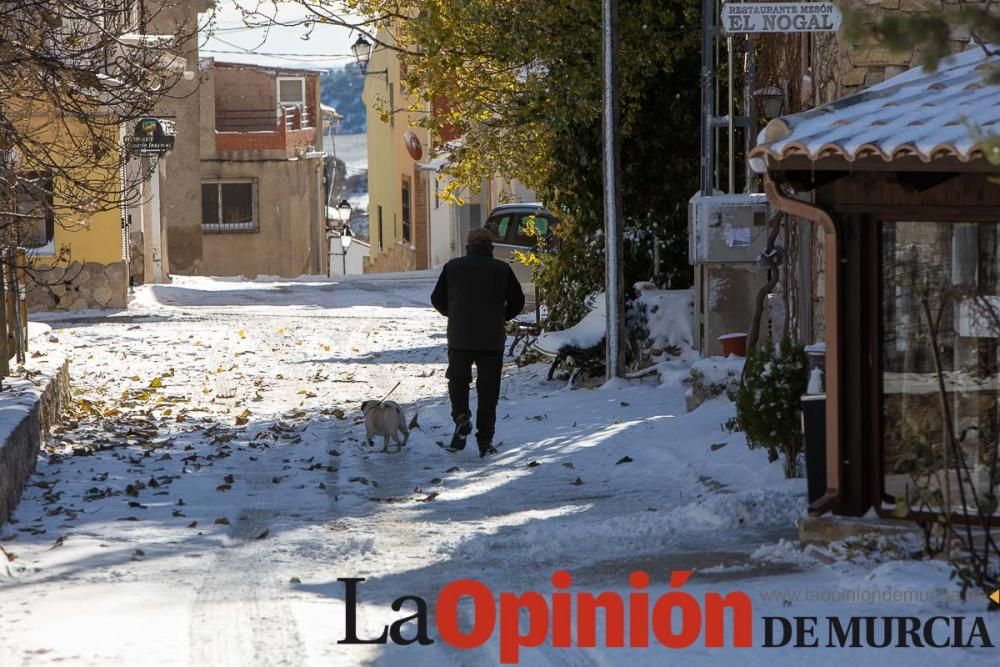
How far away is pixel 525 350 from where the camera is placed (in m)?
17.3

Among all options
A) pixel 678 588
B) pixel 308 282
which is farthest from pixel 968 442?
pixel 308 282

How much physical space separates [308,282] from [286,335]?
11781mm

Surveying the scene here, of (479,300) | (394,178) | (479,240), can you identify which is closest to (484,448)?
(479,300)

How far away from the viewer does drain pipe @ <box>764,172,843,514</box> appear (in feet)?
24.1

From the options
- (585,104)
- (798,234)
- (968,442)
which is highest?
(585,104)

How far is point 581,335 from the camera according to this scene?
15016mm

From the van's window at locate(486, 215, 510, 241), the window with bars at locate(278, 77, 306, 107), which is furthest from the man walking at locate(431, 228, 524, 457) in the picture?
the window with bars at locate(278, 77, 306, 107)

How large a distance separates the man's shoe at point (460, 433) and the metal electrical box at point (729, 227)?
317cm

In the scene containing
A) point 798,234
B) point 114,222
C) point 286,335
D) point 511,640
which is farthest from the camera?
point 114,222

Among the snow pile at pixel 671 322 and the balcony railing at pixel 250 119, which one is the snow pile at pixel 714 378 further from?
the balcony railing at pixel 250 119

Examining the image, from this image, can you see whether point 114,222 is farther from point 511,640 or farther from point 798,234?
point 511,640

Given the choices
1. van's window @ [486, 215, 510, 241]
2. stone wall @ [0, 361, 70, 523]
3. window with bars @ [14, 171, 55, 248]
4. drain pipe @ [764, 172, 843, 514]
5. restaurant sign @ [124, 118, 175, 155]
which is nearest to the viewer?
drain pipe @ [764, 172, 843, 514]

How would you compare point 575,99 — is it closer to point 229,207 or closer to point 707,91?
point 707,91

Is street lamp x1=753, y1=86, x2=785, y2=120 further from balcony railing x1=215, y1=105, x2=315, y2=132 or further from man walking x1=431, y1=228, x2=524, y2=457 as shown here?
balcony railing x1=215, y1=105, x2=315, y2=132
